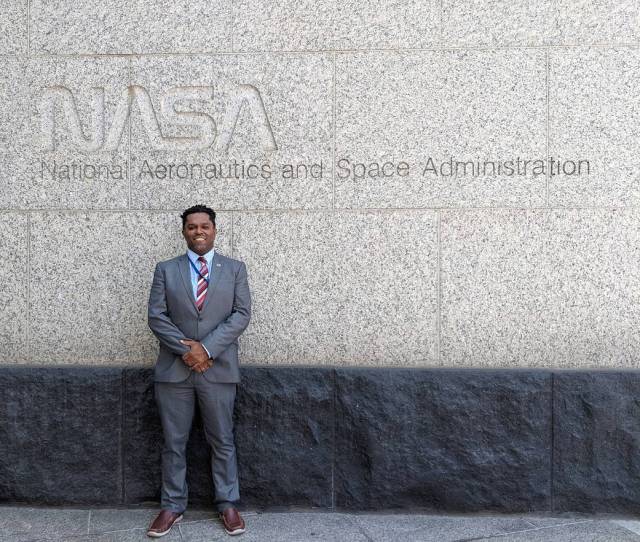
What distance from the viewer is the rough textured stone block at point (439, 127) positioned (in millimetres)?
5020

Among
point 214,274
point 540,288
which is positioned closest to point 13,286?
point 214,274

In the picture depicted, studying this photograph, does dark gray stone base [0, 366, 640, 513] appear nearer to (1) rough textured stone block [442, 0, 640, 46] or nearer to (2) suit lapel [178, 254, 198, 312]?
(2) suit lapel [178, 254, 198, 312]

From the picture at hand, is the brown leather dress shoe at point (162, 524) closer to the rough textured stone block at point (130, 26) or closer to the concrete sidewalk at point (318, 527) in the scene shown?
the concrete sidewalk at point (318, 527)

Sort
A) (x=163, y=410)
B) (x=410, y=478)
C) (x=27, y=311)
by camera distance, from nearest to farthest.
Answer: (x=163, y=410), (x=410, y=478), (x=27, y=311)

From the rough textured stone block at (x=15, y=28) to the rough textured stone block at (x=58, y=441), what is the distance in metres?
2.50

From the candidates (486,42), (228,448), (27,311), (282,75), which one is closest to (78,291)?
(27,311)

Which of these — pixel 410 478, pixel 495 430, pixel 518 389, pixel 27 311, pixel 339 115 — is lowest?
pixel 410 478

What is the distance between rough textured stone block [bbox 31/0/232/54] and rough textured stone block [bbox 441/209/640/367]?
7.59ft

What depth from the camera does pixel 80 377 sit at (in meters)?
5.02

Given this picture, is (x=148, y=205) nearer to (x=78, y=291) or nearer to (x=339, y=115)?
(x=78, y=291)

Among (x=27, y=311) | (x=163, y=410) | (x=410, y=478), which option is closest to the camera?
(x=163, y=410)

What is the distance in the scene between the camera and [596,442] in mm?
4797

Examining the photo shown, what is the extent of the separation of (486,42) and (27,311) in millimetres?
4036

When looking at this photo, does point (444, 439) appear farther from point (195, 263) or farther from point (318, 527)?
point (195, 263)
